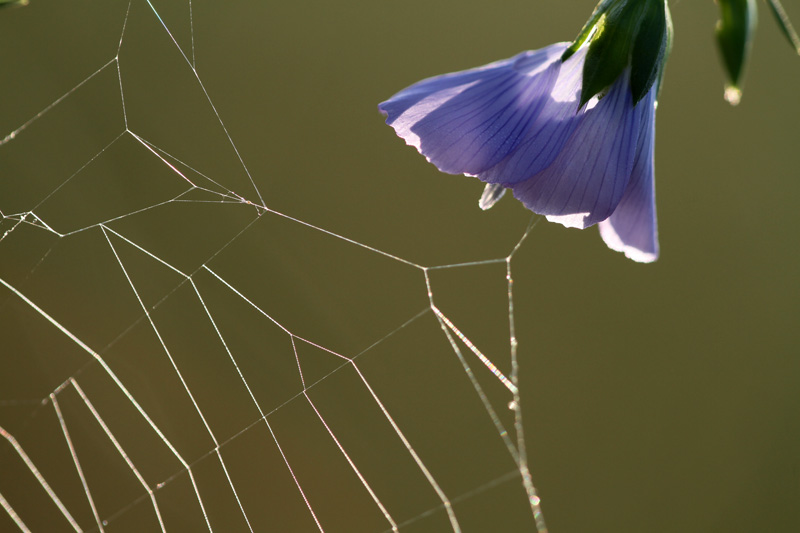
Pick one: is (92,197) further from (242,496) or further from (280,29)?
(242,496)

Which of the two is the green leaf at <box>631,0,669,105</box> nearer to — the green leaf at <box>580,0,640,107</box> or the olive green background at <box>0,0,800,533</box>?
the green leaf at <box>580,0,640,107</box>

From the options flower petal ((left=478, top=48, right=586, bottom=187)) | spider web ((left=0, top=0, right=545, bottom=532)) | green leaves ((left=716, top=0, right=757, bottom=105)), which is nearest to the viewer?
green leaves ((left=716, top=0, right=757, bottom=105))

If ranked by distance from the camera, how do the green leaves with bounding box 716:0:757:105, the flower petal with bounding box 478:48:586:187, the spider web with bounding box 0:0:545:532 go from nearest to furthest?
the green leaves with bounding box 716:0:757:105 < the flower petal with bounding box 478:48:586:187 < the spider web with bounding box 0:0:545:532

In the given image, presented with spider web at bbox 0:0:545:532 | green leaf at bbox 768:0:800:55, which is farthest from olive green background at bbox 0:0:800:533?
green leaf at bbox 768:0:800:55

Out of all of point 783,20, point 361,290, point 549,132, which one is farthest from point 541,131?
point 361,290

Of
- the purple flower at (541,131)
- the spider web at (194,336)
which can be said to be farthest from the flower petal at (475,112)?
the spider web at (194,336)

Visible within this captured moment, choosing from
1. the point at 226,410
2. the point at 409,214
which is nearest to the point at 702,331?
the point at 409,214

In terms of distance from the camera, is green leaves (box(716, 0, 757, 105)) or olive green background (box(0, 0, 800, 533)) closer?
green leaves (box(716, 0, 757, 105))

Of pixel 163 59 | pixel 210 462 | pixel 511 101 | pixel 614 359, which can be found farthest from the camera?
pixel 614 359
